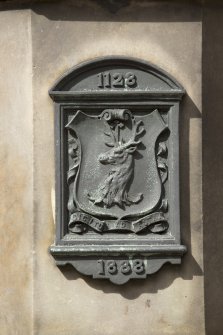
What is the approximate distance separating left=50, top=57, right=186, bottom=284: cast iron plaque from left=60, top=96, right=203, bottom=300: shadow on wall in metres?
0.08

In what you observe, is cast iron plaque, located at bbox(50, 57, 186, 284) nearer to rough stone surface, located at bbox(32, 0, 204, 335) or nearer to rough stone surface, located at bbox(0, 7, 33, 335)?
rough stone surface, located at bbox(32, 0, 204, 335)

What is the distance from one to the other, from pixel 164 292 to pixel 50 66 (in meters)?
2.05

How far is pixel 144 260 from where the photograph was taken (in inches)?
250

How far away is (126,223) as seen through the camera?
250 inches

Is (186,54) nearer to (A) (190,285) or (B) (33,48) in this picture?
(B) (33,48)

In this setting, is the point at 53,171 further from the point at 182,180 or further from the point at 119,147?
the point at 182,180

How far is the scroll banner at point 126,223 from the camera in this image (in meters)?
6.32

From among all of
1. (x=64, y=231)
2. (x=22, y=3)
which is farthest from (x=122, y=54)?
(x=64, y=231)

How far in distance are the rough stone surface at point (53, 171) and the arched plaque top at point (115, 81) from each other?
8 centimetres

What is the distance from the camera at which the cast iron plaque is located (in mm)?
6320

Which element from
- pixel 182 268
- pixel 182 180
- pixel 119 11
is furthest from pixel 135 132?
pixel 182 268

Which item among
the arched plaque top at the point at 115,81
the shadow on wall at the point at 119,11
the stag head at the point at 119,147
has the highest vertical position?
the shadow on wall at the point at 119,11

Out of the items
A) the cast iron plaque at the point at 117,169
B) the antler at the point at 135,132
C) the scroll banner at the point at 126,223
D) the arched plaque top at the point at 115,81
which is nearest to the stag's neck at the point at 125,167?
the cast iron plaque at the point at 117,169

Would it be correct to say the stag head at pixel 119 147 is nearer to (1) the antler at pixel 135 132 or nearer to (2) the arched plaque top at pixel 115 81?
(1) the antler at pixel 135 132
